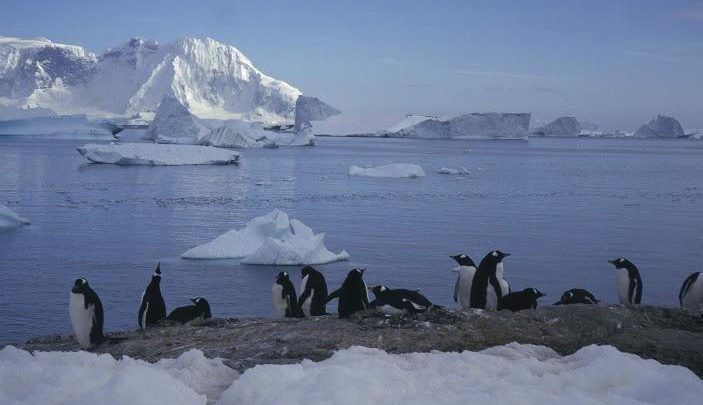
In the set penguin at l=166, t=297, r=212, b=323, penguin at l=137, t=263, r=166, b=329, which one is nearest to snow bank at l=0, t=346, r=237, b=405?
penguin at l=166, t=297, r=212, b=323

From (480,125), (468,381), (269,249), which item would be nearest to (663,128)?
(480,125)

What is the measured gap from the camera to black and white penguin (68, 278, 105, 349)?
655 centimetres

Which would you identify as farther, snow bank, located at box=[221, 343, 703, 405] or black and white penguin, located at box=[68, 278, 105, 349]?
black and white penguin, located at box=[68, 278, 105, 349]

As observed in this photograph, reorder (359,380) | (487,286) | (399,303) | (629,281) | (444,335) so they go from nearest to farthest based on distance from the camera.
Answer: (359,380) < (444,335) < (399,303) < (487,286) < (629,281)

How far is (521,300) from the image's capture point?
716 cm

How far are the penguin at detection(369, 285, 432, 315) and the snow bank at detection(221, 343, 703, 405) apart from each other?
150 centimetres

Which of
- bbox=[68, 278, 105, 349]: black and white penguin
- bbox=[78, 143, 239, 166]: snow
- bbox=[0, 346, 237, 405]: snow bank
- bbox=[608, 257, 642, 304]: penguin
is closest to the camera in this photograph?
bbox=[0, 346, 237, 405]: snow bank

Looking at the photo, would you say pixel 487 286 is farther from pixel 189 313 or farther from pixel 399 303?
pixel 189 313

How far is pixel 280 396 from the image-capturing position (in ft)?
10.9

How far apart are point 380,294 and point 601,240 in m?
11.3

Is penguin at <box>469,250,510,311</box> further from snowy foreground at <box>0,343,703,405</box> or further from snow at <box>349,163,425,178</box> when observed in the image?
snow at <box>349,163,425,178</box>

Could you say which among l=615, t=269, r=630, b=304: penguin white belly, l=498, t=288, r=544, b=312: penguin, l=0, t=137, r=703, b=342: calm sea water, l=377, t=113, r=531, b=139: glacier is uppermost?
l=377, t=113, r=531, b=139: glacier

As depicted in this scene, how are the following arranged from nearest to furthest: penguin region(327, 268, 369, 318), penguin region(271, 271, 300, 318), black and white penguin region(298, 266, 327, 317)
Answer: penguin region(327, 268, 369, 318)
black and white penguin region(298, 266, 327, 317)
penguin region(271, 271, 300, 318)

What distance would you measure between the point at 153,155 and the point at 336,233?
27551 millimetres
